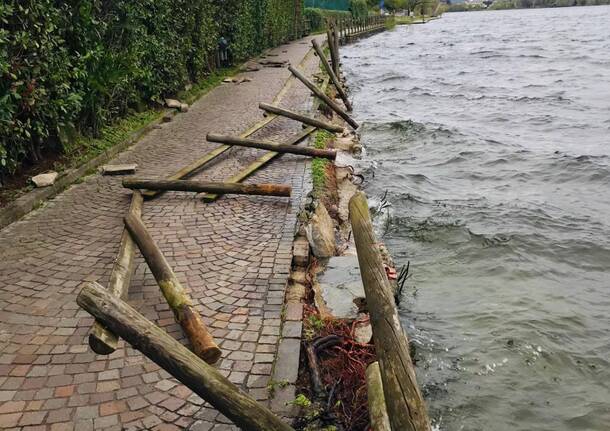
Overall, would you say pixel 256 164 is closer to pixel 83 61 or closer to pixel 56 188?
pixel 56 188

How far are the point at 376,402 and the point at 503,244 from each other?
18.7ft

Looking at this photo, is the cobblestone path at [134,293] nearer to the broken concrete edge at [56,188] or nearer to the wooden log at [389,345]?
the broken concrete edge at [56,188]

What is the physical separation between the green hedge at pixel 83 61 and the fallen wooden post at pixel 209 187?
68.6 inches

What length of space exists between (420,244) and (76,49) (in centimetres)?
685

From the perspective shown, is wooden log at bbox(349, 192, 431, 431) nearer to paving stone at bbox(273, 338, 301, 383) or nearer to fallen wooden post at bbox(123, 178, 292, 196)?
paving stone at bbox(273, 338, 301, 383)

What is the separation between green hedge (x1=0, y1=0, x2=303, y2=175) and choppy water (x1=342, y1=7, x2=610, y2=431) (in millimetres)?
5573

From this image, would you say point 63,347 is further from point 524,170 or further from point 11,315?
point 524,170

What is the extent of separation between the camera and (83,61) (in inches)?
344

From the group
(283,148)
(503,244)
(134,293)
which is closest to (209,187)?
(283,148)

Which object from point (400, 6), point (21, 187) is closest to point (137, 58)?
point (21, 187)

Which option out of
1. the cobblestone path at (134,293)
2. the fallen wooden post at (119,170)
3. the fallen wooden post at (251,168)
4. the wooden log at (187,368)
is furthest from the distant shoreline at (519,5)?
the wooden log at (187,368)

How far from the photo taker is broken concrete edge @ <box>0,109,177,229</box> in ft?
22.2

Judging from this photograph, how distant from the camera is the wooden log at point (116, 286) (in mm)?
3146

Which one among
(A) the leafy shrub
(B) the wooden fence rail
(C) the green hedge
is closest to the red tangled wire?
(C) the green hedge
